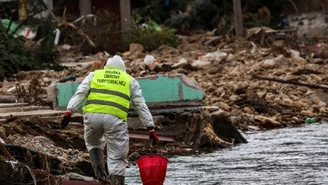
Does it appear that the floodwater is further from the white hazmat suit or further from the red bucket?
the red bucket

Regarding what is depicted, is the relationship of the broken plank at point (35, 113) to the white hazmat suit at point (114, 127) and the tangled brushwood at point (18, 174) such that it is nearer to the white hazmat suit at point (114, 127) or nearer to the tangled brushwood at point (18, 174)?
the white hazmat suit at point (114, 127)

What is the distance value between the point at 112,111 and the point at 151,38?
86.3ft

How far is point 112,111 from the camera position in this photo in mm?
11750

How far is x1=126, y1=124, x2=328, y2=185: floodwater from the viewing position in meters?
13.5

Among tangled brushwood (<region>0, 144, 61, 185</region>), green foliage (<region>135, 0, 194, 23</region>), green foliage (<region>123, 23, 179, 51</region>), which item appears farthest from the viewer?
green foliage (<region>135, 0, 194, 23</region>)

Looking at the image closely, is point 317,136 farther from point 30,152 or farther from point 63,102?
point 30,152

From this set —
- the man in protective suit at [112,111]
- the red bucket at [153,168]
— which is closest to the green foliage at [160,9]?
the man in protective suit at [112,111]

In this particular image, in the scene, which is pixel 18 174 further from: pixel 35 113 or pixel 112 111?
pixel 35 113

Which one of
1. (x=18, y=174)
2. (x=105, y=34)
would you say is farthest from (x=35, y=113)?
(x=105, y=34)

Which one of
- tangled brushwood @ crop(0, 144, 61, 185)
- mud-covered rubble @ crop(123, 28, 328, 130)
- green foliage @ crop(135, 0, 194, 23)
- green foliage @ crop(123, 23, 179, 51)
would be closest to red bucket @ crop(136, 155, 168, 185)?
tangled brushwood @ crop(0, 144, 61, 185)

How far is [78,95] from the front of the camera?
11.9 meters

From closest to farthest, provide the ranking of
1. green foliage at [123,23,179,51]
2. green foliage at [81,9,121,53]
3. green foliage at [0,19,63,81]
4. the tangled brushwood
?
the tangled brushwood < green foliage at [0,19,63,81] < green foliage at [123,23,179,51] < green foliage at [81,9,121,53]

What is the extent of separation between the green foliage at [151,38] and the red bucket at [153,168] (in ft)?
86.2

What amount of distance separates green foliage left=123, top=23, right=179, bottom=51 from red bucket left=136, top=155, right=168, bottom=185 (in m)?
26.3
